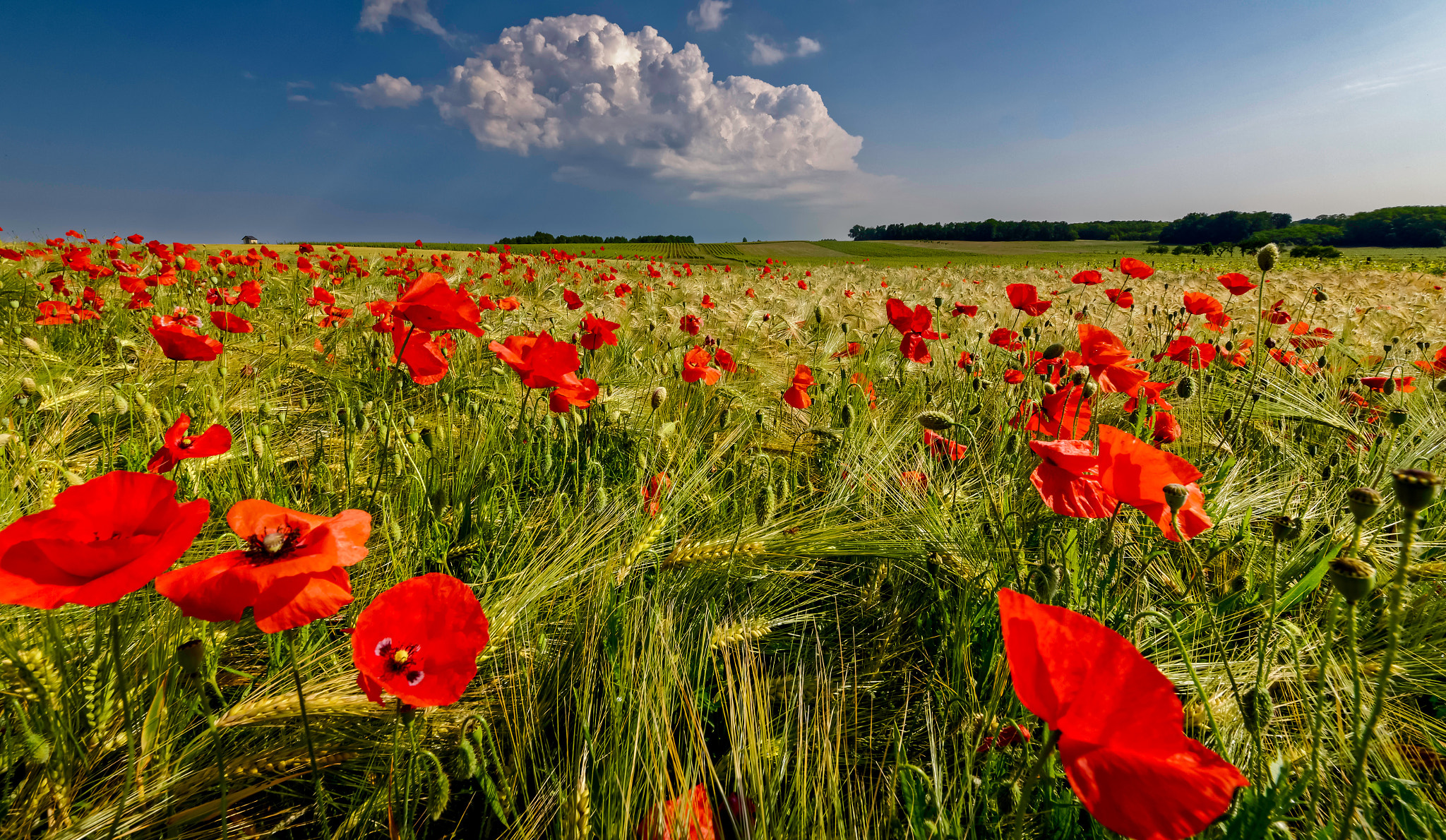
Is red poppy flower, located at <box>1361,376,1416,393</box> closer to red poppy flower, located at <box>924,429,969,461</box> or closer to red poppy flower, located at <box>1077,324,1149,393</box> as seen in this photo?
red poppy flower, located at <box>1077,324,1149,393</box>

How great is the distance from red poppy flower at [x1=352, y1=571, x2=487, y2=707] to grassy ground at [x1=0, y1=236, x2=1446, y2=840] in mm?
89

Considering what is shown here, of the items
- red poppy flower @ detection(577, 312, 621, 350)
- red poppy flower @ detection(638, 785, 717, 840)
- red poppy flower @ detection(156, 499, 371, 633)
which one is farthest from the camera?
red poppy flower @ detection(577, 312, 621, 350)

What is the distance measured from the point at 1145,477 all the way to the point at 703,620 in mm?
841

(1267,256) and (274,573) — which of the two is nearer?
(274,573)

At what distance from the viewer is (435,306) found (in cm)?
147

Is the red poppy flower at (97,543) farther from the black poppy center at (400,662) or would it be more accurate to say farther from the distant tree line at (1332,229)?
the distant tree line at (1332,229)

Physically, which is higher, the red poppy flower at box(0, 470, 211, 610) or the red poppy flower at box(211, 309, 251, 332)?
the red poppy flower at box(211, 309, 251, 332)

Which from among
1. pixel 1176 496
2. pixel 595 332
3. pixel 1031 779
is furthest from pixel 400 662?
pixel 595 332

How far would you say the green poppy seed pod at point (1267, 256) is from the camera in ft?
6.27

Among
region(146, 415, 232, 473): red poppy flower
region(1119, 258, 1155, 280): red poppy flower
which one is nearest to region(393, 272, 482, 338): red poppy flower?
region(146, 415, 232, 473): red poppy flower

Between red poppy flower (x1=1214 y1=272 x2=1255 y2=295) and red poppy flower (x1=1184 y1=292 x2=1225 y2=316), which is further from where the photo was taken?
red poppy flower (x1=1214 y1=272 x2=1255 y2=295)

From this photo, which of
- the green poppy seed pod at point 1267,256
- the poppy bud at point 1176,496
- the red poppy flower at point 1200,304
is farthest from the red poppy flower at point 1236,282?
the poppy bud at point 1176,496

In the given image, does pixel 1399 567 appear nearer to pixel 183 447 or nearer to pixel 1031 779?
pixel 1031 779

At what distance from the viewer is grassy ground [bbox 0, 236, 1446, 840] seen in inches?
34.4
